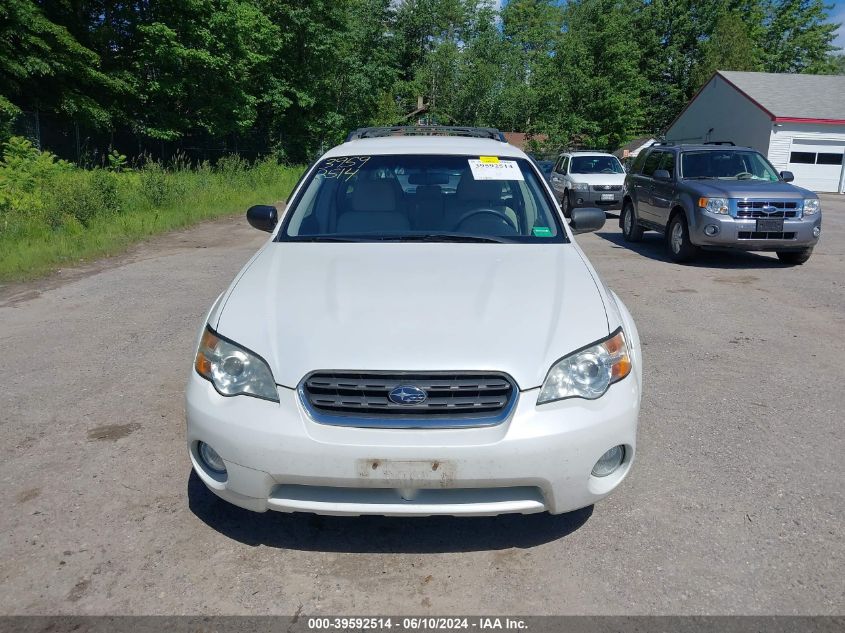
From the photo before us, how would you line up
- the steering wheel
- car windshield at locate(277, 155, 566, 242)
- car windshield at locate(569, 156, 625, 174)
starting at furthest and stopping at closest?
car windshield at locate(569, 156, 625, 174), the steering wheel, car windshield at locate(277, 155, 566, 242)

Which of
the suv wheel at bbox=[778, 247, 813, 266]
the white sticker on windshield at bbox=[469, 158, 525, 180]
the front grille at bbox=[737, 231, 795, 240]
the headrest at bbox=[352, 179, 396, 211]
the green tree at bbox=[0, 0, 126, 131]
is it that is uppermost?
the green tree at bbox=[0, 0, 126, 131]

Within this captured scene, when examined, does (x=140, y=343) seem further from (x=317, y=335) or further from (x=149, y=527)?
(x=317, y=335)

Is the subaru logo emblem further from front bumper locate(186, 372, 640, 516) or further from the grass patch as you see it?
the grass patch

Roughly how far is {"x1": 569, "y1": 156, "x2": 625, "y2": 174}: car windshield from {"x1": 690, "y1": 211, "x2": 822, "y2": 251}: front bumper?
31.6ft

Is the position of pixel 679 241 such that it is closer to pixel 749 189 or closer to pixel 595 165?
pixel 749 189

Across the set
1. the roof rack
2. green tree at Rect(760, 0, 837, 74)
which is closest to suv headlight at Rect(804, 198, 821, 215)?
the roof rack

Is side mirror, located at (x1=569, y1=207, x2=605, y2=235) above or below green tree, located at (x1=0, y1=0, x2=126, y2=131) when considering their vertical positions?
below

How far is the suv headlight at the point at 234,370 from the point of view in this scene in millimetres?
2828

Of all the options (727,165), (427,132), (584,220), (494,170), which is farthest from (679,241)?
(494,170)

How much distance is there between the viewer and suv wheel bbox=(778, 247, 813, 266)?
35.9 feet

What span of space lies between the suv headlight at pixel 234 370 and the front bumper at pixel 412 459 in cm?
4

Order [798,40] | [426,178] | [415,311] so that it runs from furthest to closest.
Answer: [798,40] → [426,178] → [415,311]

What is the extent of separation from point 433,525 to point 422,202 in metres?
2.09

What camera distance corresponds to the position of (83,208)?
42.6 ft
